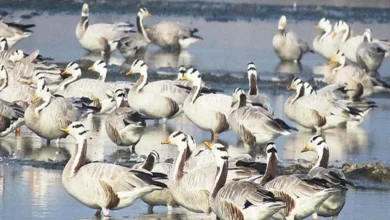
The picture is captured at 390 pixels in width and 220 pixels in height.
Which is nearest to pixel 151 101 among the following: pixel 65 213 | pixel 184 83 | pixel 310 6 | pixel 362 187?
pixel 184 83

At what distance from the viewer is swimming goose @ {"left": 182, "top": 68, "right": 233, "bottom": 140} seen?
18500 millimetres

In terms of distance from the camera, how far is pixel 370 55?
27.7m

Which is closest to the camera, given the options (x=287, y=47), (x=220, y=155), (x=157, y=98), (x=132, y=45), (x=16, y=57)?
(x=220, y=155)

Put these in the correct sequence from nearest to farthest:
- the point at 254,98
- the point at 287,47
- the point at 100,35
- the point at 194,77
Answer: the point at 194,77 → the point at 254,98 → the point at 287,47 → the point at 100,35

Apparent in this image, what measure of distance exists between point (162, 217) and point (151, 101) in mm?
6514

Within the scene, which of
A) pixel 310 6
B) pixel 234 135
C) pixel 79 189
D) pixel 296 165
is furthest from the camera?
pixel 310 6

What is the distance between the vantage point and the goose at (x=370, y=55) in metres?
27.6

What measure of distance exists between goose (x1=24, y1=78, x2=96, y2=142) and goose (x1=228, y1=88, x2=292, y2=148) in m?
2.40

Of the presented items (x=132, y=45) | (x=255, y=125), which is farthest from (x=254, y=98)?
(x=132, y=45)

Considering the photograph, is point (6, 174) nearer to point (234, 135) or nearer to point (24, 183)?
point (24, 183)

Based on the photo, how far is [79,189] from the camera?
1289 cm

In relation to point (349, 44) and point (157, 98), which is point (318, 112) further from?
point (349, 44)

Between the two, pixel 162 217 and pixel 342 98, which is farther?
pixel 342 98

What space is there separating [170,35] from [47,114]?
14130mm
